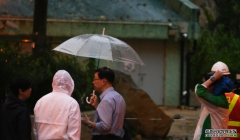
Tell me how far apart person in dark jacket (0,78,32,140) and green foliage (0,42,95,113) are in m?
4.50

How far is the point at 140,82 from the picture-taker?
A: 2300cm

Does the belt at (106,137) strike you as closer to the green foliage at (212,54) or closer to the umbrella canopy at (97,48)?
the umbrella canopy at (97,48)

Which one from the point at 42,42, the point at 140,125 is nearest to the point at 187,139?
the point at 140,125

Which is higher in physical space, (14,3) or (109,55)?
(14,3)

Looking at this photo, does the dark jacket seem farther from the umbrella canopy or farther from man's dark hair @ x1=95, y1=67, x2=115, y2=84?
the umbrella canopy

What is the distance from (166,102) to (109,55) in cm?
1516

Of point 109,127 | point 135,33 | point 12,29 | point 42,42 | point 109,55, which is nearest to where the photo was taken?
point 109,127

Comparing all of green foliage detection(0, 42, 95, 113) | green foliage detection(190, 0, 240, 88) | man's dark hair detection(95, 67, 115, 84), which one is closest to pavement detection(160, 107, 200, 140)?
green foliage detection(190, 0, 240, 88)

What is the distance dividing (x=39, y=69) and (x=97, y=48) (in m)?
4.28

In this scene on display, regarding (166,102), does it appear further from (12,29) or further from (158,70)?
(12,29)

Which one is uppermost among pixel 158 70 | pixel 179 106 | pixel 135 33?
pixel 135 33

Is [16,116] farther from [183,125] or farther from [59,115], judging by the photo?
[183,125]

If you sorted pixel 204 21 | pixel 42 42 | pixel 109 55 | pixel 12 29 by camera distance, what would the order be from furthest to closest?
pixel 204 21 < pixel 12 29 < pixel 42 42 < pixel 109 55

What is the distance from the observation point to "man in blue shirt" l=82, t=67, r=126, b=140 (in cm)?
673
